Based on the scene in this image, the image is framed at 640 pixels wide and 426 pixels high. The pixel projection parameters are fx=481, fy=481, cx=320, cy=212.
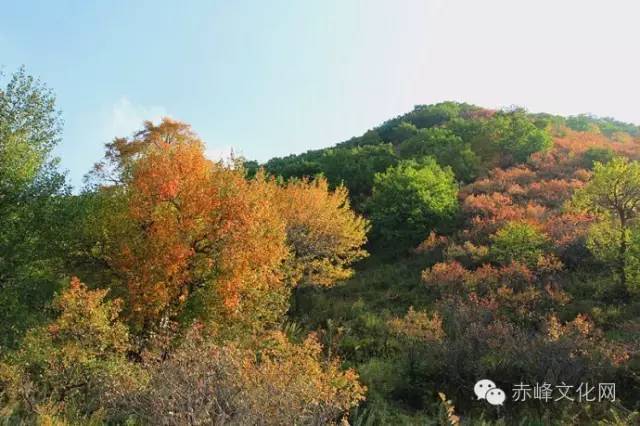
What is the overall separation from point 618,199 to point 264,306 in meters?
17.5

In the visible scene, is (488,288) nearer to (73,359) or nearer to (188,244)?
(188,244)

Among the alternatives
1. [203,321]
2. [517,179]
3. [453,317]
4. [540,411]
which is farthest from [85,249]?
[517,179]

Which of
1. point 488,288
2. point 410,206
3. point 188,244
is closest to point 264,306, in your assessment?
point 188,244

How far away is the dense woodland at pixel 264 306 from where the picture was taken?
1039 cm

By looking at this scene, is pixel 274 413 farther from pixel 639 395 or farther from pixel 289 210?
pixel 289 210

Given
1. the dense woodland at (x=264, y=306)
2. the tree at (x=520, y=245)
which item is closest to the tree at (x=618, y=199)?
the dense woodland at (x=264, y=306)

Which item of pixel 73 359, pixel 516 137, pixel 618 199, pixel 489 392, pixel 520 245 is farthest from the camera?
pixel 516 137

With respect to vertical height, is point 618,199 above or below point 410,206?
above

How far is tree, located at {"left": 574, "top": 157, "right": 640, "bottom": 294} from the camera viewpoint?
72.5ft

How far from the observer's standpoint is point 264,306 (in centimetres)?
1897

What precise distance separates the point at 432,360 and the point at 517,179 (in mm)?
29738

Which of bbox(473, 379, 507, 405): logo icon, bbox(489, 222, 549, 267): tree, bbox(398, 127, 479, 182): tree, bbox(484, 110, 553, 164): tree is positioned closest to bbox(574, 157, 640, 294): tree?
bbox(489, 222, 549, 267): tree

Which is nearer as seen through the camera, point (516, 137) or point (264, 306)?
point (264, 306)

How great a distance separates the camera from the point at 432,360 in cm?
1655
